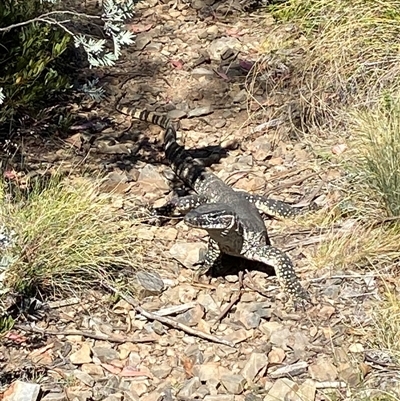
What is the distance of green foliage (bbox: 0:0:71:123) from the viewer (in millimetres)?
5641

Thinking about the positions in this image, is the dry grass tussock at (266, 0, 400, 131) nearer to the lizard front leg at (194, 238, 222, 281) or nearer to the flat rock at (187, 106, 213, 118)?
the flat rock at (187, 106, 213, 118)

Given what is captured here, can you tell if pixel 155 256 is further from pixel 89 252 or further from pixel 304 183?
pixel 304 183

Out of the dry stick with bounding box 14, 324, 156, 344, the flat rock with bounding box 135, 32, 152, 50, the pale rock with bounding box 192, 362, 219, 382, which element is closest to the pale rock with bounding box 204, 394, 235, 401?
the pale rock with bounding box 192, 362, 219, 382

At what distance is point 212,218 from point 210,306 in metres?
0.49

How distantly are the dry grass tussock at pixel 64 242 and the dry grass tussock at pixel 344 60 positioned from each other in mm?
1878

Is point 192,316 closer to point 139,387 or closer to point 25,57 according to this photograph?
point 139,387

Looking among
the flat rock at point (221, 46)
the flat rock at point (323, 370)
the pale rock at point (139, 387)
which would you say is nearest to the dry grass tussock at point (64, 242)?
the pale rock at point (139, 387)

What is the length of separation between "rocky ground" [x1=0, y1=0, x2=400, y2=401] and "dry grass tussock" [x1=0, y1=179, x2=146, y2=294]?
6.0 inches

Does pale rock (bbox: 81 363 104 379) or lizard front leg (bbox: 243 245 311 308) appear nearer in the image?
pale rock (bbox: 81 363 104 379)

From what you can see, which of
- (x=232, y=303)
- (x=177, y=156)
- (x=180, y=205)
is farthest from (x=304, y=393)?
(x=177, y=156)

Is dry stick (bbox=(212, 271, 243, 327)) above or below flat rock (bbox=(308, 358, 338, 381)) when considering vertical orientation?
below

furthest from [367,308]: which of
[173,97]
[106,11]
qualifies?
[173,97]

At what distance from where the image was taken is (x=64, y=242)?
16.9 feet

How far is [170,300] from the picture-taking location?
5.25 meters
